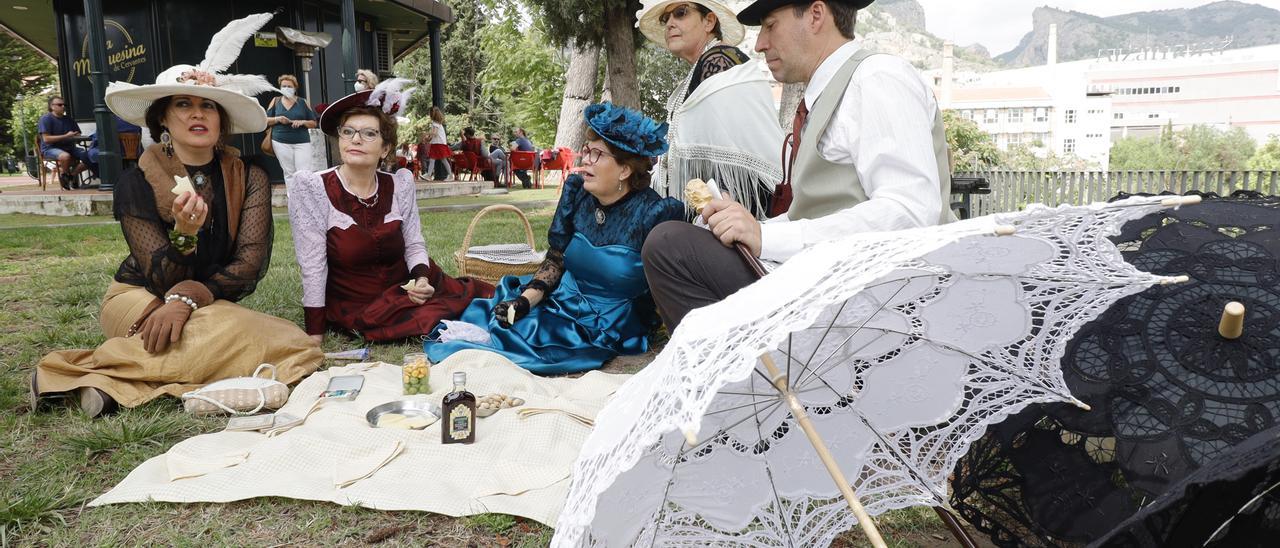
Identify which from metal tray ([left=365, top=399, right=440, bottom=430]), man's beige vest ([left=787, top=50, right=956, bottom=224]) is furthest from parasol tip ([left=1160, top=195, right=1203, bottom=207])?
metal tray ([left=365, top=399, right=440, bottom=430])

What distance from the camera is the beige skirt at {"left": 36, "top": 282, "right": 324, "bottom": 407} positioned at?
3574 mm

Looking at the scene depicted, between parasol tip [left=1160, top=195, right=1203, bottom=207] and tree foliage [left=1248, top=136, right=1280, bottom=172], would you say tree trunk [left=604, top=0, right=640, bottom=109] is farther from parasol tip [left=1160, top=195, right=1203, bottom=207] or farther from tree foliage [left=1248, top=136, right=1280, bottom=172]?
tree foliage [left=1248, top=136, right=1280, bottom=172]

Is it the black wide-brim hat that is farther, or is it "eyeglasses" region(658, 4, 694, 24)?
"eyeglasses" region(658, 4, 694, 24)

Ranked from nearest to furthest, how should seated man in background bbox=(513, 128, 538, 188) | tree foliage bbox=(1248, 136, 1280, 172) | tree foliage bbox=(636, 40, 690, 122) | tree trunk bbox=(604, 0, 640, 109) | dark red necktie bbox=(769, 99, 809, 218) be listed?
dark red necktie bbox=(769, 99, 809, 218), tree trunk bbox=(604, 0, 640, 109), seated man in background bbox=(513, 128, 538, 188), tree foliage bbox=(636, 40, 690, 122), tree foliage bbox=(1248, 136, 1280, 172)

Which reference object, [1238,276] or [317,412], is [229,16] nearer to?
[317,412]

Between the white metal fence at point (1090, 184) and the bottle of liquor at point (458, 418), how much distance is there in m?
12.6

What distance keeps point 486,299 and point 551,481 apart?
2.37 m

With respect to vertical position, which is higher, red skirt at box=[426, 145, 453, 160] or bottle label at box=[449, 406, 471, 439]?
red skirt at box=[426, 145, 453, 160]

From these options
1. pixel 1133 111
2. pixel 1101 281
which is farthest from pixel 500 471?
pixel 1133 111

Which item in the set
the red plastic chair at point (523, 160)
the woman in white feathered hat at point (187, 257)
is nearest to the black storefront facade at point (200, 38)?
the red plastic chair at point (523, 160)

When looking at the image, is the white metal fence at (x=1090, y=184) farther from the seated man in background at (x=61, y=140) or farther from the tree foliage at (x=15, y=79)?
the tree foliage at (x=15, y=79)

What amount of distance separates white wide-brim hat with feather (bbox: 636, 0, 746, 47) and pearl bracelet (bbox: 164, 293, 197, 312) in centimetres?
264

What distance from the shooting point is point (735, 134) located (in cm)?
407

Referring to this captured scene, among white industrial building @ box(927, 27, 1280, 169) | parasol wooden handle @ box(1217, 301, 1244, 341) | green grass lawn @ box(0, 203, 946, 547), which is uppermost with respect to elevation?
white industrial building @ box(927, 27, 1280, 169)
